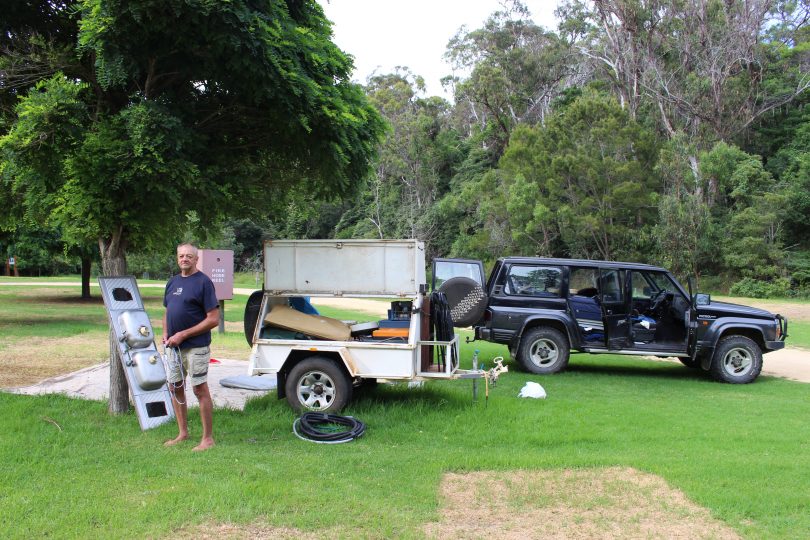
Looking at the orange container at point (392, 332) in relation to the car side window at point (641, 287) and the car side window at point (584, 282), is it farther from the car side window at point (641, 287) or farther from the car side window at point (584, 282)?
the car side window at point (641, 287)

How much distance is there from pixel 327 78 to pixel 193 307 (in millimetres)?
2867

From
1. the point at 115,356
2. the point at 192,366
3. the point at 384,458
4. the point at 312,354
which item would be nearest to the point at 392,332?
the point at 312,354

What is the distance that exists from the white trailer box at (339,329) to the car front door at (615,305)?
3.94 meters

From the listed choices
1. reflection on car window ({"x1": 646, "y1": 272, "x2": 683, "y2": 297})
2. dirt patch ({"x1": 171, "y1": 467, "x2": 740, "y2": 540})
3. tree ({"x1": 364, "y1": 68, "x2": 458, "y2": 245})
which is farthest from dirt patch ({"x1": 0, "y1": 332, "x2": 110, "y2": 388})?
tree ({"x1": 364, "y1": 68, "x2": 458, "y2": 245})

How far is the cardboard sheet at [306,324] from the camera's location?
302 inches

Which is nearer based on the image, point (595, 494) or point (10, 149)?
point (595, 494)

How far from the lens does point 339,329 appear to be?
7.84 meters

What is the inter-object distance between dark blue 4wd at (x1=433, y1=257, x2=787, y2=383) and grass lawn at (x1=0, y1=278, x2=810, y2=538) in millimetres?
1276

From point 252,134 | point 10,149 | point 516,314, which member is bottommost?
point 516,314

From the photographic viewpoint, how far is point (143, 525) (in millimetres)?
4098

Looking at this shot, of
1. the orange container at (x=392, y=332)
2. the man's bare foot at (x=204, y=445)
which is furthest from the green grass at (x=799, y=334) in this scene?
the man's bare foot at (x=204, y=445)

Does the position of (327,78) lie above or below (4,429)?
above

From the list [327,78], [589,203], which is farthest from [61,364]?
[589,203]

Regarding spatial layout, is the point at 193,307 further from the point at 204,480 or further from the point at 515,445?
the point at 515,445
